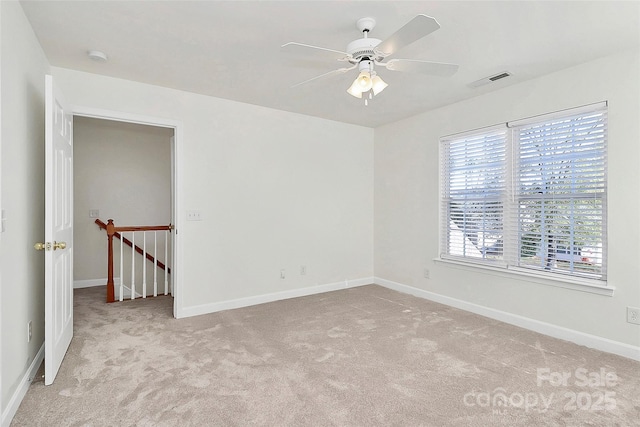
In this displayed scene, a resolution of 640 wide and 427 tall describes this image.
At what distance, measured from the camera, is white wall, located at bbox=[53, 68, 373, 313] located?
3564 millimetres

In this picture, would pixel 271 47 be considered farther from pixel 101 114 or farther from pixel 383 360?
pixel 383 360

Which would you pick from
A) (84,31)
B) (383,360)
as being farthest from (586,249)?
(84,31)

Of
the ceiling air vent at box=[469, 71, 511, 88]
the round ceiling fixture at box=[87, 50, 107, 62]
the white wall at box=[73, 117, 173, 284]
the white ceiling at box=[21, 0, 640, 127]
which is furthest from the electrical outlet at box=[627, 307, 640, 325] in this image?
the white wall at box=[73, 117, 173, 284]

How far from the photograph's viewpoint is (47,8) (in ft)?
6.80

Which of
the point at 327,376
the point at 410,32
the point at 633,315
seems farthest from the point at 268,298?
the point at 633,315

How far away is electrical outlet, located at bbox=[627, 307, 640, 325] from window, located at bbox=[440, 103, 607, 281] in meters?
0.31

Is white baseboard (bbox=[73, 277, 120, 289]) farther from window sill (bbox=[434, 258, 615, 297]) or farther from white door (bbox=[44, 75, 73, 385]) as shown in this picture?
window sill (bbox=[434, 258, 615, 297])

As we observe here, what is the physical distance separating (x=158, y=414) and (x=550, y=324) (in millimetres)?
3260

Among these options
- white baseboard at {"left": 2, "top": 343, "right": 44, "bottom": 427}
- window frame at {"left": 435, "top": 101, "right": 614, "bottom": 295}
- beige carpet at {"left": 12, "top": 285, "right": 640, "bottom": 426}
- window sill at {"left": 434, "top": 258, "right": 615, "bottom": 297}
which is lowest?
beige carpet at {"left": 12, "top": 285, "right": 640, "bottom": 426}

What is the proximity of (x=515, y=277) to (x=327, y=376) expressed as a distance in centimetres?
222

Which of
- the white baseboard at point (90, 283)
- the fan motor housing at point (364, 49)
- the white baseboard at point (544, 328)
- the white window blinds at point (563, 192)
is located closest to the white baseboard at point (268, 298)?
the white baseboard at point (544, 328)

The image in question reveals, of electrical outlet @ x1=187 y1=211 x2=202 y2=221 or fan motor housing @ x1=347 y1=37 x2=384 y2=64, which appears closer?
fan motor housing @ x1=347 y1=37 x2=384 y2=64

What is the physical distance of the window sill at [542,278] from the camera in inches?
109

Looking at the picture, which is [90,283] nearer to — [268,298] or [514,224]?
[268,298]
